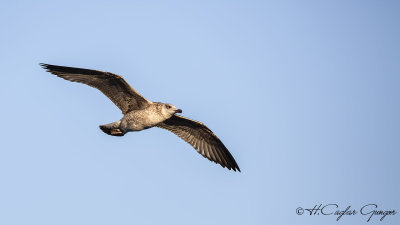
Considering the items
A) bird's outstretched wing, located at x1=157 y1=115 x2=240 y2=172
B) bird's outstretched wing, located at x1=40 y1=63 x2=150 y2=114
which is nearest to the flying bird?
bird's outstretched wing, located at x1=40 y1=63 x2=150 y2=114

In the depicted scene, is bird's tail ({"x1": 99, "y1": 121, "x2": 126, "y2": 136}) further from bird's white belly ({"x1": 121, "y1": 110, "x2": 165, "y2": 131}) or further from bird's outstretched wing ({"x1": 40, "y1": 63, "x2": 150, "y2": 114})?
bird's outstretched wing ({"x1": 40, "y1": 63, "x2": 150, "y2": 114})

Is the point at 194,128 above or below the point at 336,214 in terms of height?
above

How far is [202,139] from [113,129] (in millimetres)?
3391

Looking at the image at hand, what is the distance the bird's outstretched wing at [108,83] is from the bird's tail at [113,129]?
57 cm

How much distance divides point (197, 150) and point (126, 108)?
323cm

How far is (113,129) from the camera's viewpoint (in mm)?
15859

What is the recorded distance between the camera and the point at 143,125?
15.5m

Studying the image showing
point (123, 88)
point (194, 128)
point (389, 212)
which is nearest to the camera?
point (123, 88)

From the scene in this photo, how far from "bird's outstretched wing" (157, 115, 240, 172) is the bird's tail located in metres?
1.94

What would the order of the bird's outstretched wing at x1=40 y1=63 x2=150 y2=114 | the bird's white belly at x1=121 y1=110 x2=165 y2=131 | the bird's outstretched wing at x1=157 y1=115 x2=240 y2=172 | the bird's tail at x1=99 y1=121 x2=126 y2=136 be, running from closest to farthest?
the bird's outstretched wing at x1=40 y1=63 x2=150 y2=114 → the bird's white belly at x1=121 y1=110 x2=165 y2=131 → the bird's tail at x1=99 y1=121 x2=126 y2=136 → the bird's outstretched wing at x1=157 y1=115 x2=240 y2=172

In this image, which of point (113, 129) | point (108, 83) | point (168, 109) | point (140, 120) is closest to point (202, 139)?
point (168, 109)

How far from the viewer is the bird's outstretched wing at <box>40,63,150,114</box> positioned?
15.1 metres

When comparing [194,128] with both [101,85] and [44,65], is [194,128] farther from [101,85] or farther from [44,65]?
[44,65]

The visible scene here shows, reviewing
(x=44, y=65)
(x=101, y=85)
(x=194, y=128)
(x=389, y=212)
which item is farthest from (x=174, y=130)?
(x=389, y=212)
